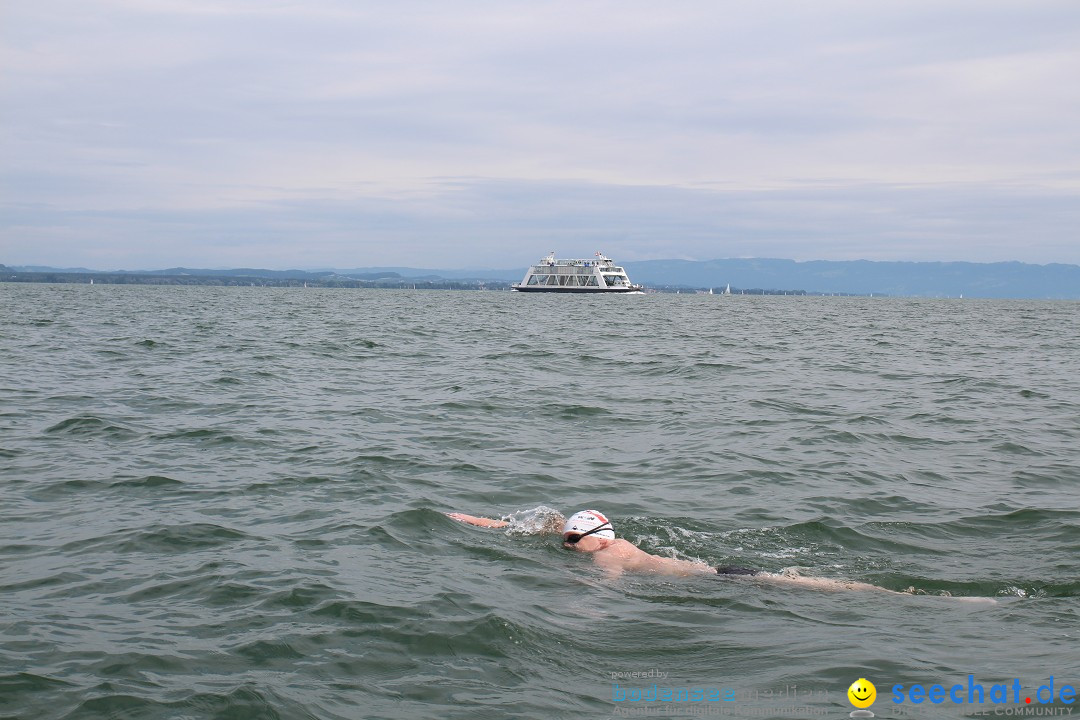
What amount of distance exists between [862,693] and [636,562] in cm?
267

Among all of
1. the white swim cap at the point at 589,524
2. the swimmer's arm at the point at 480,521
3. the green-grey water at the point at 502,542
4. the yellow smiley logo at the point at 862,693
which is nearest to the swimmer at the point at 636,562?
the white swim cap at the point at 589,524

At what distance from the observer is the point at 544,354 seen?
24.0 metres

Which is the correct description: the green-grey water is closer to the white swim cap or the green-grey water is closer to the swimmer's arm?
the swimmer's arm

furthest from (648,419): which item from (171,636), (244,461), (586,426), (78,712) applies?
(78,712)

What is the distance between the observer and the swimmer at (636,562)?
21.5 feet

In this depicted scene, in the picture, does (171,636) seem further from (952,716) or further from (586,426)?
(586,426)

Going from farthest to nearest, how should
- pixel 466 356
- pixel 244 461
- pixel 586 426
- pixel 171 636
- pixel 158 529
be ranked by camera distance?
pixel 466 356 < pixel 586 426 < pixel 244 461 < pixel 158 529 < pixel 171 636

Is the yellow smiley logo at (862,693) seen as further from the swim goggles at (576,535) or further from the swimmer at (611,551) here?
the swim goggles at (576,535)

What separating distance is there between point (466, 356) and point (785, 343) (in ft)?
41.1

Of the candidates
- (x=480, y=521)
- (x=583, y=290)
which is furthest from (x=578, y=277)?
(x=480, y=521)

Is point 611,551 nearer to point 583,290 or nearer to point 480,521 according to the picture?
point 480,521

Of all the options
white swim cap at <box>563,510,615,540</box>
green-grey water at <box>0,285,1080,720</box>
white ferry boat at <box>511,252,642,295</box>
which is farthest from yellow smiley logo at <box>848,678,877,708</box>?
white ferry boat at <box>511,252,642,295</box>

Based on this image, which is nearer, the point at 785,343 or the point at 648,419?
the point at 648,419

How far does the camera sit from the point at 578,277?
109312 mm
